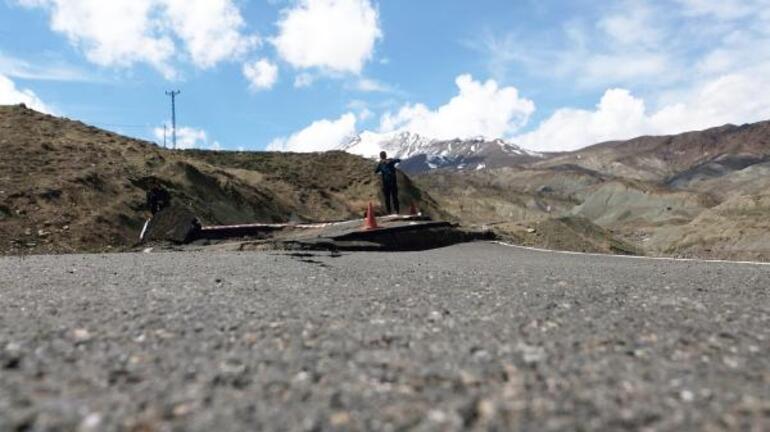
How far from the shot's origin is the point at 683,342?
13.7ft

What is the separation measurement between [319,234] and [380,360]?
15.5 m

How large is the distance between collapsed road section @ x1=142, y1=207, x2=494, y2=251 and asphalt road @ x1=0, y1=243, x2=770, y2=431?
11.0m

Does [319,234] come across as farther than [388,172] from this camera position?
No

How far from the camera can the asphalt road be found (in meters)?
2.72

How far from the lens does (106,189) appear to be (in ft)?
86.0

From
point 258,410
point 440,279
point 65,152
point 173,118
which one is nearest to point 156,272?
point 440,279

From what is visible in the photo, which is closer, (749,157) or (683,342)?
(683,342)

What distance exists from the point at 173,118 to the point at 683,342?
72.2 m

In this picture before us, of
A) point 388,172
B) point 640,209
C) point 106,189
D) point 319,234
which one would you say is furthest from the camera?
point 640,209

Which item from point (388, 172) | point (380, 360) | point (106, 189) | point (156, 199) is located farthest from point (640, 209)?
point (380, 360)

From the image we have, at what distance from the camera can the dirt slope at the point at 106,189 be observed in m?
21.2

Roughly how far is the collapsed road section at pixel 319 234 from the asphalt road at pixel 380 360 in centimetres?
1096

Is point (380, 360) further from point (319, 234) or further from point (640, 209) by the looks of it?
point (640, 209)

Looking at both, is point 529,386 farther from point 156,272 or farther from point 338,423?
point 156,272
